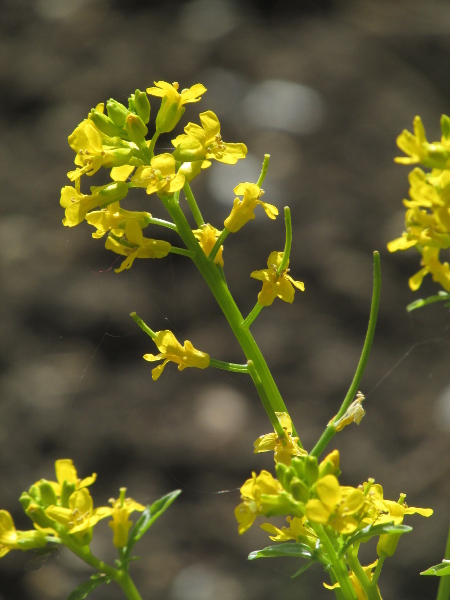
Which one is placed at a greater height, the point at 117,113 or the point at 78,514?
the point at 117,113

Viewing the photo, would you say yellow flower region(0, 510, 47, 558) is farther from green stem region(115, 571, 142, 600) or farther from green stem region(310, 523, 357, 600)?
green stem region(310, 523, 357, 600)

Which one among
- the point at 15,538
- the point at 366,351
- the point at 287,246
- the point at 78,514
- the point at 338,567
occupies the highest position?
the point at 287,246

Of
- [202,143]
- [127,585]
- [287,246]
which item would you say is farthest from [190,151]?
[127,585]

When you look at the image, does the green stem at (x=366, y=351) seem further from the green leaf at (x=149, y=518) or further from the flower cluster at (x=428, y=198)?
the green leaf at (x=149, y=518)

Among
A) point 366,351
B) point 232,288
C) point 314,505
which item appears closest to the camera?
point 314,505

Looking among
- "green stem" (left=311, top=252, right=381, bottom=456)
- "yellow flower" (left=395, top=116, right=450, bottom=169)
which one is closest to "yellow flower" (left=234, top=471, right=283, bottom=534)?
"green stem" (left=311, top=252, right=381, bottom=456)

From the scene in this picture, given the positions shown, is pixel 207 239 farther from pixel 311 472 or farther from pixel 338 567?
pixel 338 567
